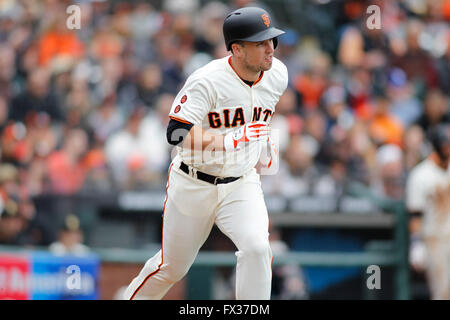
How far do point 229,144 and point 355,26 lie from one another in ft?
22.5

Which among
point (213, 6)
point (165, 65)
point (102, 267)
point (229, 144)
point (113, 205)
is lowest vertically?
point (102, 267)

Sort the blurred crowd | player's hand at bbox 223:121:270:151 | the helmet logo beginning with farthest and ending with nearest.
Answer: the blurred crowd, the helmet logo, player's hand at bbox 223:121:270:151

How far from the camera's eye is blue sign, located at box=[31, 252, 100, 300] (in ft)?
24.1

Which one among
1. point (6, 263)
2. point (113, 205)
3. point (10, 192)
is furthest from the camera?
point (10, 192)

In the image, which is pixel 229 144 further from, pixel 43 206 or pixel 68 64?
pixel 68 64

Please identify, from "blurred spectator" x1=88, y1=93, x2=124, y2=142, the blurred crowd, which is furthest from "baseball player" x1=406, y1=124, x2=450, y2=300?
"blurred spectator" x1=88, y1=93, x2=124, y2=142

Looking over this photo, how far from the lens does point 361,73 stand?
33.7 ft

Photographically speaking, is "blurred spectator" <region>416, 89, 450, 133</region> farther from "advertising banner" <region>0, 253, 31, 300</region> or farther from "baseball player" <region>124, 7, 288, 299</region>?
"advertising banner" <region>0, 253, 31, 300</region>

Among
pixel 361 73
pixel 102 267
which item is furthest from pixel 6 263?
pixel 361 73

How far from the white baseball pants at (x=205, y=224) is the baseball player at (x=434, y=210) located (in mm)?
3433

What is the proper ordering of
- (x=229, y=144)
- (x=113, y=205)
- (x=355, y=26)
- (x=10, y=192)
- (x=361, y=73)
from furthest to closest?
1. (x=355, y=26)
2. (x=361, y=73)
3. (x=10, y=192)
4. (x=113, y=205)
5. (x=229, y=144)

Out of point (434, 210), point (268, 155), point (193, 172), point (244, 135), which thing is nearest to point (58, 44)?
point (434, 210)

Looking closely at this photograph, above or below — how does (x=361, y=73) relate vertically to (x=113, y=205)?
above

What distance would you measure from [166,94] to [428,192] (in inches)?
137
